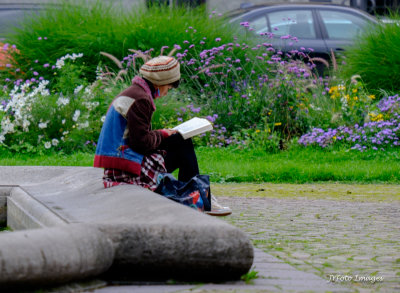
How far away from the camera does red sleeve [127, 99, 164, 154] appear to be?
4477 mm

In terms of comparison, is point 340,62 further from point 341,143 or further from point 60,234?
point 60,234

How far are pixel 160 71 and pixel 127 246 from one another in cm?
175

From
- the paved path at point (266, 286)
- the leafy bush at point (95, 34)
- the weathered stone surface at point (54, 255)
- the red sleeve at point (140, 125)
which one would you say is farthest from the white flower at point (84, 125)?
the weathered stone surface at point (54, 255)

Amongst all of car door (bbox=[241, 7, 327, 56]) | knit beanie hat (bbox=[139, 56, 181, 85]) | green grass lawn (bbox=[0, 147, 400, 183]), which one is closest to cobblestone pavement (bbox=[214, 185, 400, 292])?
knit beanie hat (bbox=[139, 56, 181, 85])

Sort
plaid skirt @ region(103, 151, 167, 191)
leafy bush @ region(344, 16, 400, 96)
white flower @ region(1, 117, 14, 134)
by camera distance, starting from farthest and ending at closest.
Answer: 1. leafy bush @ region(344, 16, 400, 96)
2. white flower @ region(1, 117, 14, 134)
3. plaid skirt @ region(103, 151, 167, 191)

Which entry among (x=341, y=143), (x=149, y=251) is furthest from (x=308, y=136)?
(x=149, y=251)

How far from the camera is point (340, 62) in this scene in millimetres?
10828

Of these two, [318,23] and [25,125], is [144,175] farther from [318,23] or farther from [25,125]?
[318,23]

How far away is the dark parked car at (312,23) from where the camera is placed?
11.0 meters

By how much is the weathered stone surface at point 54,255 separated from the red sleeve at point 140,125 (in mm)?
1419

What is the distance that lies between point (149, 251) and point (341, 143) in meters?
5.76

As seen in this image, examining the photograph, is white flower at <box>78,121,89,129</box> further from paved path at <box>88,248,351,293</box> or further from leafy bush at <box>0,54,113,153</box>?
paved path at <box>88,248,351,293</box>

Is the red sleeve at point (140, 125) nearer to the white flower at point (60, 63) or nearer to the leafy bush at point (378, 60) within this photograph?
the white flower at point (60, 63)

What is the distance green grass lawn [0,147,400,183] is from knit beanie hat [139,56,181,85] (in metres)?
2.56
